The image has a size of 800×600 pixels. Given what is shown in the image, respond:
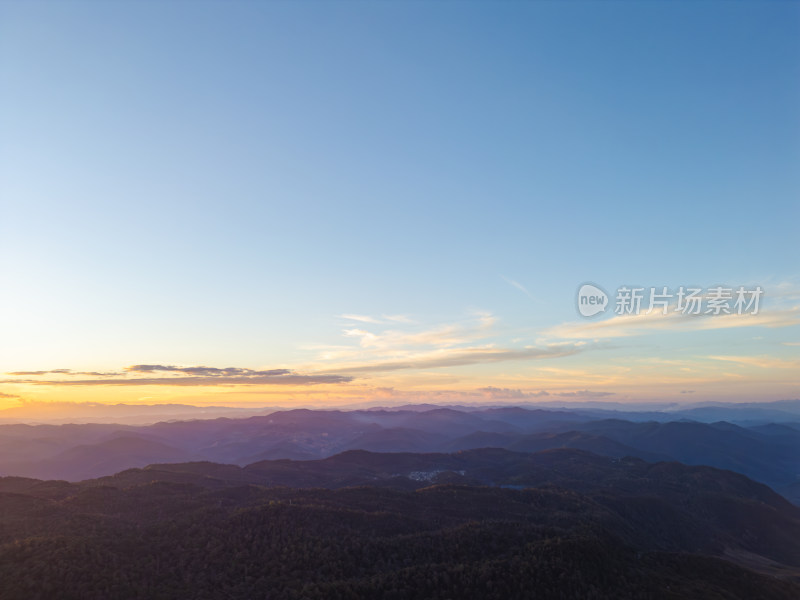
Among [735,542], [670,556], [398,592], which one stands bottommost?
[735,542]

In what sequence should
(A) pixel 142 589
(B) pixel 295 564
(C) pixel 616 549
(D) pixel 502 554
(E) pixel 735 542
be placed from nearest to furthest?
(A) pixel 142 589
(B) pixel 295 564
(D) pixel 502 554
(C) pixel 616 549
(E) pixel 735 542

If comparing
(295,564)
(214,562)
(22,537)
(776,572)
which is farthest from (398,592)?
(776,572)

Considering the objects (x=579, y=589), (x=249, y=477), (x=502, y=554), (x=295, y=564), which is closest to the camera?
(x=579, y=589)

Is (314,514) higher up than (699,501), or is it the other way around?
(314,514)

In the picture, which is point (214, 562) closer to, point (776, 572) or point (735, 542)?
point (776, 572)

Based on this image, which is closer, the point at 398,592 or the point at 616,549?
the point at 398,592

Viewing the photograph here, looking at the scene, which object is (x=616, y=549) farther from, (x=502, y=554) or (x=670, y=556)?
(x=502, y=554)

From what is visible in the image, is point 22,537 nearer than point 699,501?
Yes

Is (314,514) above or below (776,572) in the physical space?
above

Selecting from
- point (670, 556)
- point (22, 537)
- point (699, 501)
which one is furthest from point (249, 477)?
point (699, 501)

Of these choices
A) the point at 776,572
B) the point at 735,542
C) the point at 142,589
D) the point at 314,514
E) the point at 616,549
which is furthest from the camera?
the point at 735,542
